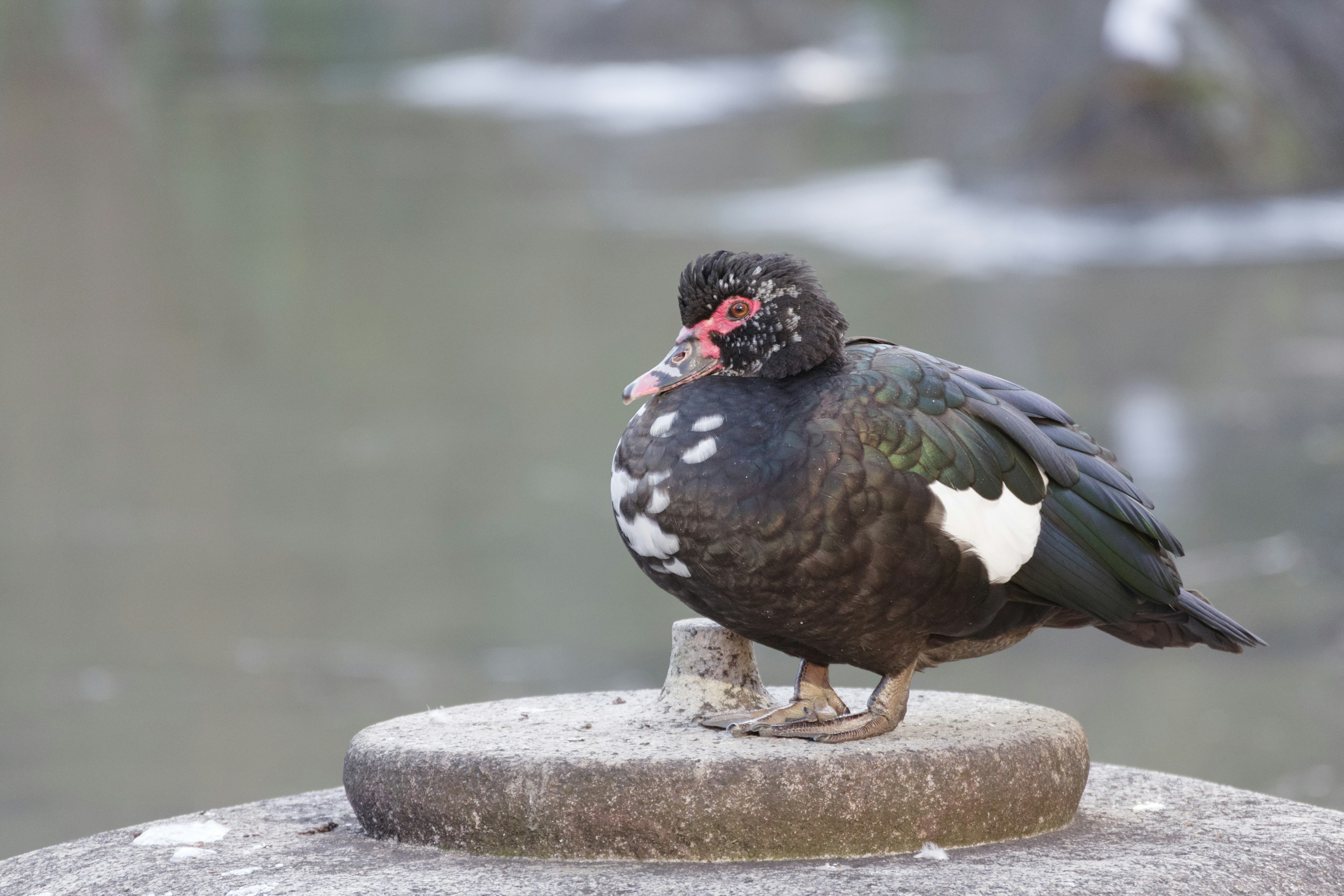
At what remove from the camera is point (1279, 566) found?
5.55m

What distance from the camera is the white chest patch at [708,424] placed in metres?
2.32

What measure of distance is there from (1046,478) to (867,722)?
1.54ft

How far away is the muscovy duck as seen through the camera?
227 centimetres

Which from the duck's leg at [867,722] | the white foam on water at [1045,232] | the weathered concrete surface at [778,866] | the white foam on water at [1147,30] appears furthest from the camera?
the white foam on water at [1147,30]

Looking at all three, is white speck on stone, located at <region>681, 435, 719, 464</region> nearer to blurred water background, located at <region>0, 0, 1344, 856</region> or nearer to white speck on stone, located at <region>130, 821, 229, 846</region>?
white speck on stone, located at <region>130, 821, 229, 846</region>

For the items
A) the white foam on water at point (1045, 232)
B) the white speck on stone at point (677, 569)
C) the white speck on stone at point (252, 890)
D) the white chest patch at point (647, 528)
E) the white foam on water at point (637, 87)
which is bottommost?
the white speck on stone at point (252, 890)

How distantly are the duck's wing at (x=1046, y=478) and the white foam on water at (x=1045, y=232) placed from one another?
7.60 meters

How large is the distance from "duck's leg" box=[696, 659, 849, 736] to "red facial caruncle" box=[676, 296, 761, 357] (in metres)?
0.54

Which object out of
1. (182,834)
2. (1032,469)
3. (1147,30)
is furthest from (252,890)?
(1147,30)

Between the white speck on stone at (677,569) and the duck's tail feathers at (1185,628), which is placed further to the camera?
the duck's tail feathers at (1185,628)

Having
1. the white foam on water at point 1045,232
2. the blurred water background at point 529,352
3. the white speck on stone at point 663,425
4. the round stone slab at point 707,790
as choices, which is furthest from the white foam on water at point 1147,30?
the white speck on stone at point 663,425

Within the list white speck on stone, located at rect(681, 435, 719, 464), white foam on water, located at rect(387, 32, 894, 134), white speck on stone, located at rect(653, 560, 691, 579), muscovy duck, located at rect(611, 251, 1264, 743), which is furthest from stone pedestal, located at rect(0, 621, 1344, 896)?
white foam on water, located at rect(387, 32, 894, 134)

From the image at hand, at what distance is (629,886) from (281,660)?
10.7 ft

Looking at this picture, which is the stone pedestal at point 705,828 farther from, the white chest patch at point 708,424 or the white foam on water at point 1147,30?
the white foam on water at point 1147,30
